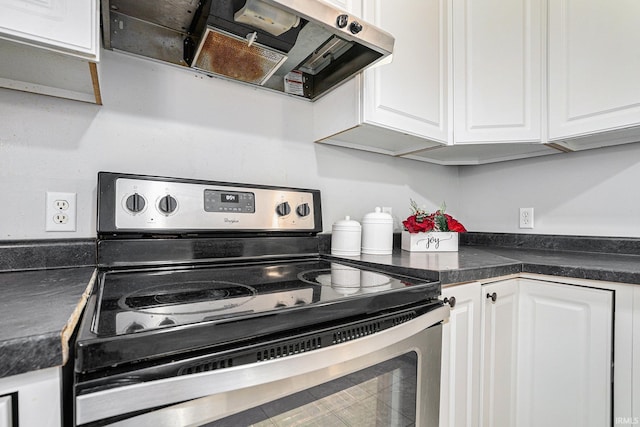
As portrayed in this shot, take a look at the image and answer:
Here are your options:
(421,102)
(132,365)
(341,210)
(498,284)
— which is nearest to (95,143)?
(132,365)

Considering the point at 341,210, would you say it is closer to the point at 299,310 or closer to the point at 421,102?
the point at 421,102

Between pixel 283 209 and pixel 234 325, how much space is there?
735 millimetres

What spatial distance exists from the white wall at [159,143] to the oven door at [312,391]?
2.42 ft

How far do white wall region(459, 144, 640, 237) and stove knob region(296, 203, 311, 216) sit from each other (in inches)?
47.5

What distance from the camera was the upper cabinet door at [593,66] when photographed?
3.82ft

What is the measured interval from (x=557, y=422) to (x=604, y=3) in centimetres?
153

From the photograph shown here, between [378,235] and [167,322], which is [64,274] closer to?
[167,322]

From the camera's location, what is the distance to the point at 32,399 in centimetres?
39

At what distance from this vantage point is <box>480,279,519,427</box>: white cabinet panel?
3.37 feet

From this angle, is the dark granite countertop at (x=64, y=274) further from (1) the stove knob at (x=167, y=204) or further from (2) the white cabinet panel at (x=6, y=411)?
(1) the stove knob at (x=167, y=204)

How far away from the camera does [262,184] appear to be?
50.6 inches

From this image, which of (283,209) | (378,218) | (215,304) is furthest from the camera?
(378,218)

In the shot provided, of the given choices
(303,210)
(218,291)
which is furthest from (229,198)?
(218,291)

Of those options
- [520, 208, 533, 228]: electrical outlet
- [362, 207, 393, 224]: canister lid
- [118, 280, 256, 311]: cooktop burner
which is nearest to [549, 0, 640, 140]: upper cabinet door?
[520, 208, 533, 228]: electrical outlet
